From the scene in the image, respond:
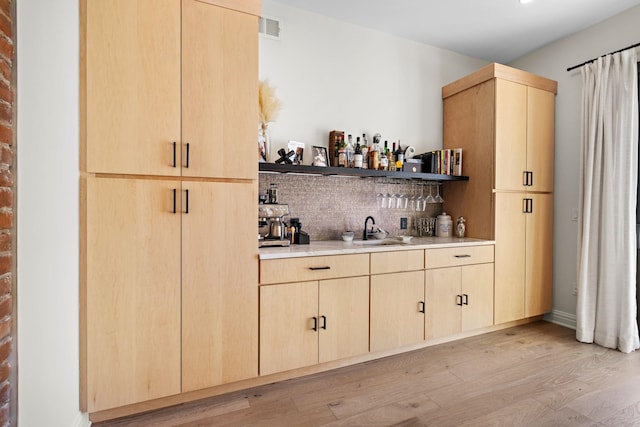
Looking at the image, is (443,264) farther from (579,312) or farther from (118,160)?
(118,160)

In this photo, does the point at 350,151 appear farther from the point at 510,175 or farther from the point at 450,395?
the point at 450,395

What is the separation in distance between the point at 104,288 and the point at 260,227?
986 mm

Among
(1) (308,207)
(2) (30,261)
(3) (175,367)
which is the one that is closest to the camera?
(2) (30,261)

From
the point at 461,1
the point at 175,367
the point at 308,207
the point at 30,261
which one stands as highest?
the point at 461,1

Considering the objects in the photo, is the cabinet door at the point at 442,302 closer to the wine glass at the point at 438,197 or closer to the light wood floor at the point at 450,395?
the light wood floor at the point at 450,395

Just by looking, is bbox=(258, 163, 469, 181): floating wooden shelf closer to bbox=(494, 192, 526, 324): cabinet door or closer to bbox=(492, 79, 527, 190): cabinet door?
bbox=(492, 79, 527, 190): cabinet door

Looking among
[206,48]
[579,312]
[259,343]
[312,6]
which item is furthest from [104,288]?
[579,312]

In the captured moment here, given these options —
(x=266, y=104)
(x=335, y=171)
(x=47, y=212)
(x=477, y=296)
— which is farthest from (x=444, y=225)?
(x=47, y=212)

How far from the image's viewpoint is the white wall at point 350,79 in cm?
272

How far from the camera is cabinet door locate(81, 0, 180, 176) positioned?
5.46ft

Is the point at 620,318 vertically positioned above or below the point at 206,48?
below

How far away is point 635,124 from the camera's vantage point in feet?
8.47

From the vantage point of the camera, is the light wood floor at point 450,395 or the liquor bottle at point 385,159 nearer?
the light wood floor at point 450,395

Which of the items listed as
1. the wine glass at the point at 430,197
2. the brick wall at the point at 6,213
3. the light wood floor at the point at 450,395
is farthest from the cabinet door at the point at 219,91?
the wine glass at the point at 430,197
